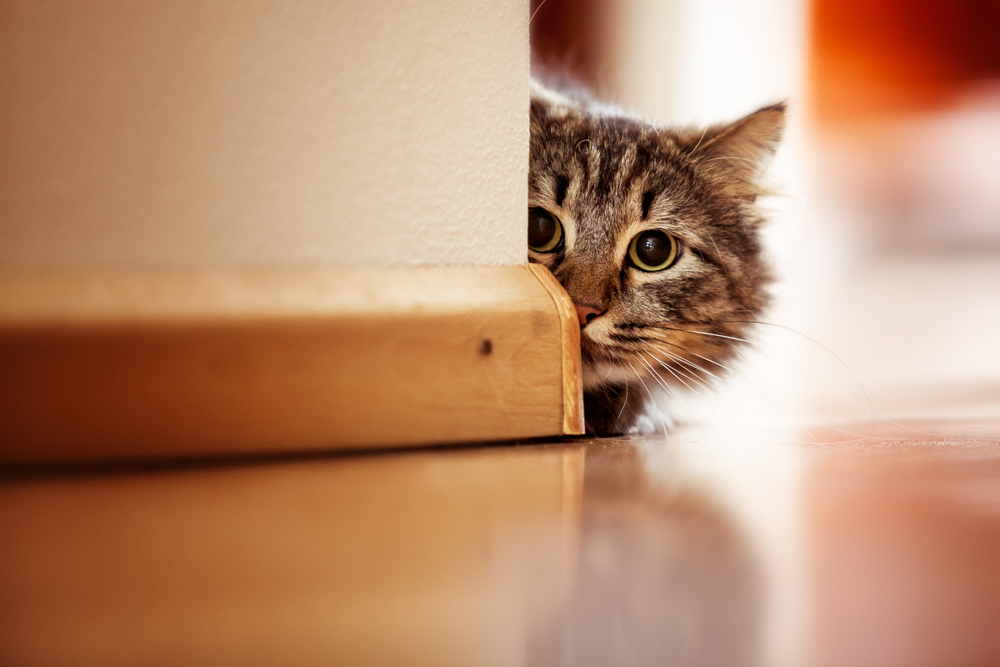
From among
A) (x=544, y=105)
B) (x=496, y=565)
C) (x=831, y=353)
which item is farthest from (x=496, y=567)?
(x=831, y=353)

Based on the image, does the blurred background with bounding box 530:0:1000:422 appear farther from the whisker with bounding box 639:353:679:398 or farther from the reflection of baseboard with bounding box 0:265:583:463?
the reflection of baseboard with bounding box 0:265:583:463

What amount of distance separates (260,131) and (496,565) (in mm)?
557

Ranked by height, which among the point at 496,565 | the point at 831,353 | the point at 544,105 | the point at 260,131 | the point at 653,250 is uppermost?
the point at 544,105

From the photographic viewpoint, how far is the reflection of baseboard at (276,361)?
63 cm

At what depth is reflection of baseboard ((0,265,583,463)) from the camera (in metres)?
0.63

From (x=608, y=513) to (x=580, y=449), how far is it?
1.02ft

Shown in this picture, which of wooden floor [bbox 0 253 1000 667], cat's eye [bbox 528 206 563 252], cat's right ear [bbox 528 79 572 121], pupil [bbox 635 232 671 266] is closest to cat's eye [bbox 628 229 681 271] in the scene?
pupil [bbox 635 232 671 266]

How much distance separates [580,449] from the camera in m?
0.78

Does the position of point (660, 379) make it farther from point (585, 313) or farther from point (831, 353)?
point (831, 353)

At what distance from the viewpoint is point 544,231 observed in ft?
3.51

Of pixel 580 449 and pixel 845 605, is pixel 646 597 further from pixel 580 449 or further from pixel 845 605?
pixel 580 449

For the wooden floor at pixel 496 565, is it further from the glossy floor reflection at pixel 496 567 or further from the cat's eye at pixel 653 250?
the cat's eye at pixel 653 250

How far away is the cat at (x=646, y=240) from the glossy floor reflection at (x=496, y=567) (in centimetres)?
39

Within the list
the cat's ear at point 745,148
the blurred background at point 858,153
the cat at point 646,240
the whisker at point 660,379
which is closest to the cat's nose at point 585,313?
the cat at point 646,240
